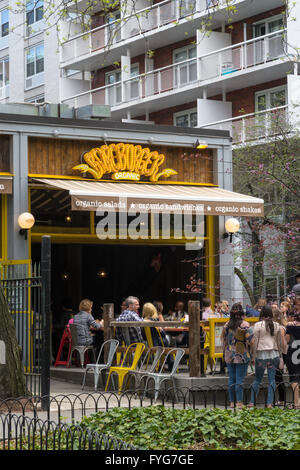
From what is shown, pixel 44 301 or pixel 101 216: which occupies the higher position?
pixel 101 216

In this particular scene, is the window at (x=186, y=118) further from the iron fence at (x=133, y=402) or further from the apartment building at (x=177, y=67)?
the iron fence at (x=133, y=402)

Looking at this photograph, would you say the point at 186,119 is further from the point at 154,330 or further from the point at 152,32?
the point at 154,330

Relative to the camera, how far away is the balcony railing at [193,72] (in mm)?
33875

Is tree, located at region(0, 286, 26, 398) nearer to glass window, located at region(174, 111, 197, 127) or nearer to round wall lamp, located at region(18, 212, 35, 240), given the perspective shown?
round wall lamp, located at region(18, 212, 35, 240)

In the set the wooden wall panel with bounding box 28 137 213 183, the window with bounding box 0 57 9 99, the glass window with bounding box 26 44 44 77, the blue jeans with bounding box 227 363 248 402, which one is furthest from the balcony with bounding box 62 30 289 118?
the blue jeans with bounding box 227 363 248 402

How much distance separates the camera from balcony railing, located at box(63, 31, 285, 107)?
33.9m

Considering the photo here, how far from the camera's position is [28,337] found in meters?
16.0

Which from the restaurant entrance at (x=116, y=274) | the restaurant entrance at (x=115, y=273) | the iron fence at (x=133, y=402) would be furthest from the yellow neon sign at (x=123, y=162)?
the iron fence at (x=133, y=402)

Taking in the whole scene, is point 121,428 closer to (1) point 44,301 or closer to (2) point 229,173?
Answer: (1) point 44,301

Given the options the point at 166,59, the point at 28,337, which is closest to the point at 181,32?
the point at 166,59

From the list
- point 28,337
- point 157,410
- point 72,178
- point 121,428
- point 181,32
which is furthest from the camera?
point 181,32

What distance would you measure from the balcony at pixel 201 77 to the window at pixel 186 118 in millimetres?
495

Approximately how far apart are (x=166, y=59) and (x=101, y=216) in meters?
20.0

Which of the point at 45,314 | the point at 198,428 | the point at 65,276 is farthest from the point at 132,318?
the point at 65,276
